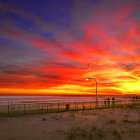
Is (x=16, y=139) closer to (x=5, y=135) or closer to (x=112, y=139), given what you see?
(x=5, y=135)

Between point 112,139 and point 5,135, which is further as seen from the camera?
point 5,135

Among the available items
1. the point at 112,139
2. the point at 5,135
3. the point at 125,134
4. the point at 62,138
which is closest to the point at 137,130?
the point at 125,134

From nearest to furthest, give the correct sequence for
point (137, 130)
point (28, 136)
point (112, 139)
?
point (112, 139), point (28, 136), point (137, 130)

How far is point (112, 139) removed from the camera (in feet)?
36.6

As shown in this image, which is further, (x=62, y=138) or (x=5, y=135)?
(x=5, y=135)

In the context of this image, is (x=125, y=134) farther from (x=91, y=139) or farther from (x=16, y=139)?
(x=16, y=139)

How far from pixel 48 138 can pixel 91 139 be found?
9.97 ft

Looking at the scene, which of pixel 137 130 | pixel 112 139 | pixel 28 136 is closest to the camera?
pixel 112 139

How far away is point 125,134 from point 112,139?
183 cm

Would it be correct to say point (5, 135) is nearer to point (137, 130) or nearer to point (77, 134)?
point (77, 134)

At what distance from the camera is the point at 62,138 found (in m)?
11.7

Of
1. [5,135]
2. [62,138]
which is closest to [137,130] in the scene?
[62,138]

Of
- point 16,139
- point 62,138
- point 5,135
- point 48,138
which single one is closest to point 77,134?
point 62,138

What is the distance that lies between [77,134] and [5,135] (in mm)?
5511
